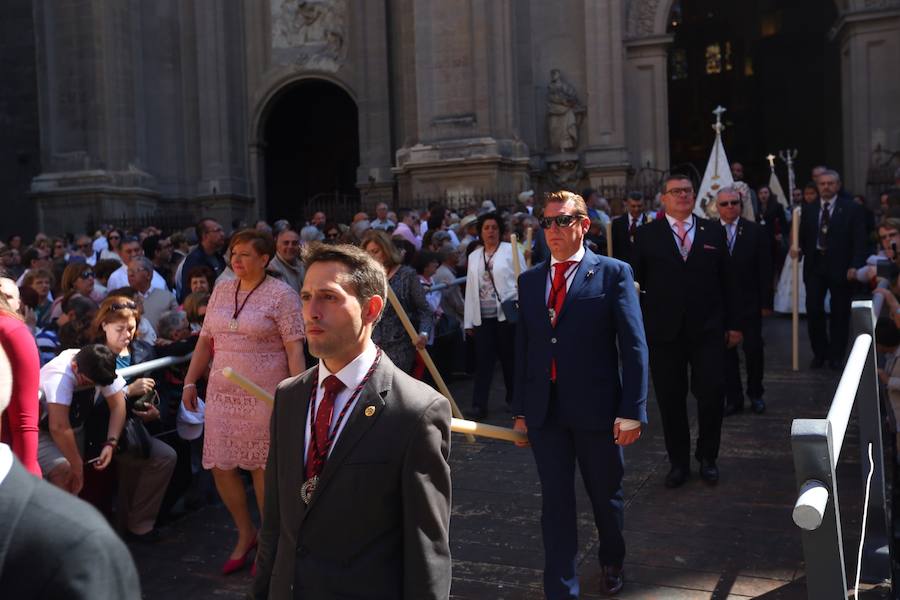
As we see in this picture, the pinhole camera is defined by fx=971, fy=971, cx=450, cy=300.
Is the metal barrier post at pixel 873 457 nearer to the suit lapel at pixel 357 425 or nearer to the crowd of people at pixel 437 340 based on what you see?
the crowd of people at pixel 437 340

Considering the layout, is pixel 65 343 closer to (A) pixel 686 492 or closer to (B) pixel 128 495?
(B) pixel 128 495

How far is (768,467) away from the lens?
7047 mm

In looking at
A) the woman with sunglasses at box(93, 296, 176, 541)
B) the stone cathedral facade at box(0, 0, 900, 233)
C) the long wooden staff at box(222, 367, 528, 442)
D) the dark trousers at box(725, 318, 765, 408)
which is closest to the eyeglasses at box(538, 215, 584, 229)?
the long wooden staff at box(222, 367, 528, 442)

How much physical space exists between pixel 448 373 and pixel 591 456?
20.8 ft

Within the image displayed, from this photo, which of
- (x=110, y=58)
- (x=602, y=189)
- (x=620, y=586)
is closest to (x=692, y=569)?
(x=620, y=586)

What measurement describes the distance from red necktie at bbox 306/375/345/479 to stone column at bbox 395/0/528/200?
17.3 meters

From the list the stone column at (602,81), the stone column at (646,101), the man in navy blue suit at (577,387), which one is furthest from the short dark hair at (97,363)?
the stone column at (646,101)

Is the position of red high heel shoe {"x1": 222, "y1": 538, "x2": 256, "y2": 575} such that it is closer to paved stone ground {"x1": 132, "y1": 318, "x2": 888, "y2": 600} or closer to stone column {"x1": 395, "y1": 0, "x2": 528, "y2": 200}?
paved stone ground {"x1": 132, "y1": 318, "x2": 888, "y2": 600}

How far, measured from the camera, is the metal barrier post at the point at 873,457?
4.74 metres

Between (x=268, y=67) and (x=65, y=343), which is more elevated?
(x=268, y=67)

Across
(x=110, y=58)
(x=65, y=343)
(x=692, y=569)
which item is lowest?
(x=692, y=569)

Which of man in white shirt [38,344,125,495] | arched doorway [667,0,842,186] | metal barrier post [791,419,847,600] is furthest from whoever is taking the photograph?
A: arched doorway [667,0,842,186]

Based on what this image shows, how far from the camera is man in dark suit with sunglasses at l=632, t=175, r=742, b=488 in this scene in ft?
21.7

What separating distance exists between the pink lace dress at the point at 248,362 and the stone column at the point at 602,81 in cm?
1670
